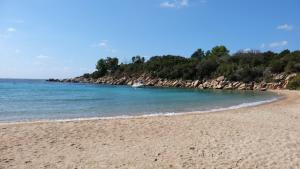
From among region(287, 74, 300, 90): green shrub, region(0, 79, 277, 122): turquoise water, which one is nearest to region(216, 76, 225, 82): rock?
region(287, 74, 300, 90): green shrub

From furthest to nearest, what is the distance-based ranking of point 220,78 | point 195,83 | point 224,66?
point 224,66, point 195,83, point 220,78

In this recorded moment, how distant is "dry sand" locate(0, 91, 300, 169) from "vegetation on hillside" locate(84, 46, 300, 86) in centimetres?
6517

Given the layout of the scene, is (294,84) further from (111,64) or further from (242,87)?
(111,64)

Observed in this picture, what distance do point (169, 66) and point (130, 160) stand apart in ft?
326

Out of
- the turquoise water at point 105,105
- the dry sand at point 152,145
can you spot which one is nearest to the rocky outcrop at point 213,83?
the turquoise water at point 105,105

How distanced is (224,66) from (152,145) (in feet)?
263

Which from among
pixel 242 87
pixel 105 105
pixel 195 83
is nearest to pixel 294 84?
pixel 242 87

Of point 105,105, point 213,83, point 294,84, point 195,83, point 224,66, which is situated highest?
point 224,66

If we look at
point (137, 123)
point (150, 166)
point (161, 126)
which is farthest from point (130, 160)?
point (137, 123)

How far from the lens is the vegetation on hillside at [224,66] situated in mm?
79312

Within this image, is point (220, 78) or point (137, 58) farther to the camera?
point (137, 58)

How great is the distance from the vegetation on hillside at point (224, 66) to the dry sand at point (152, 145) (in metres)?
65.2

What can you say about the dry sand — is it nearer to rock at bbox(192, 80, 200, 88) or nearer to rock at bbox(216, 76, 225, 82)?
rock at bbox(216, 76, 225, 82)

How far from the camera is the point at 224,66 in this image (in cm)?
8912
